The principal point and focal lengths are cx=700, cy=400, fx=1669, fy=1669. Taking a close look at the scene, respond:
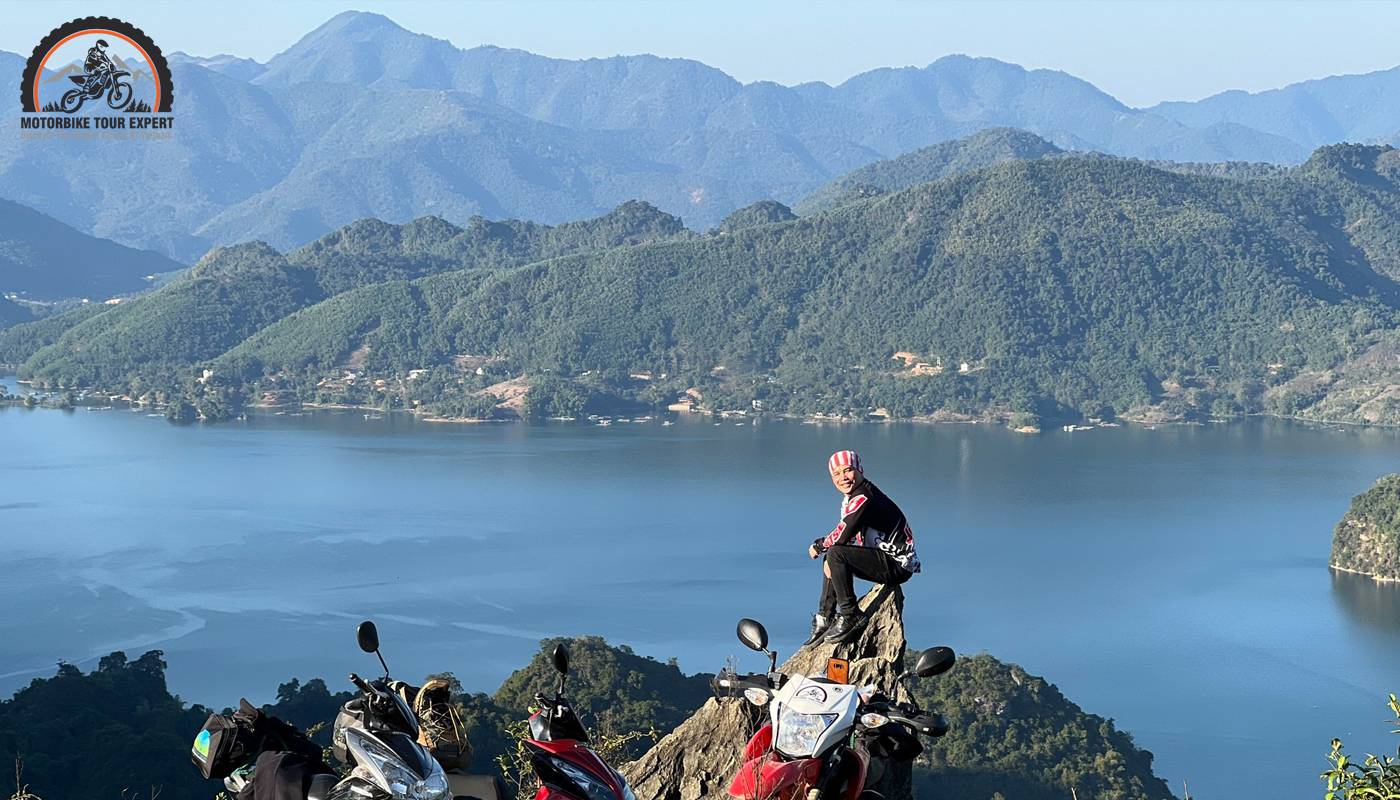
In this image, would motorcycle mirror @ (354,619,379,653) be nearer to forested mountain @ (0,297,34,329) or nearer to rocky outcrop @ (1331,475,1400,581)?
rocky outcrop @ (1331,475,1400,581)

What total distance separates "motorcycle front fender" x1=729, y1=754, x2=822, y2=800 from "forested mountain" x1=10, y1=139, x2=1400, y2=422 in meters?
106

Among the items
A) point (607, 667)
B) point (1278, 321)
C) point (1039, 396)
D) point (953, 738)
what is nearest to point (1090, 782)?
point (953, 738)

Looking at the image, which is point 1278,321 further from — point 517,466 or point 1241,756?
point 1241,756

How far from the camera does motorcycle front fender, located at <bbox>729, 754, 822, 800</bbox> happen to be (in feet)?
14.3

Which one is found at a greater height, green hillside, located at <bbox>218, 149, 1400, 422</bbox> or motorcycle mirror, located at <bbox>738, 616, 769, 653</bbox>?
green hillside, located at <bbox>218, 149, 1400, 422</bbox>

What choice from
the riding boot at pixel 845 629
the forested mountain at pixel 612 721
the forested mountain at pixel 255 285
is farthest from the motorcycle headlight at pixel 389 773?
the forested mountain at pixel 255 285

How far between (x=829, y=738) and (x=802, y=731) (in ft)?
0.24

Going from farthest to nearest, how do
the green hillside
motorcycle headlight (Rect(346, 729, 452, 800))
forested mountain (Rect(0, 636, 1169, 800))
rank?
1. the green hillside
2. forested mountain (Rect(0, 636, 1169, 800))
3. motorcycle headlight (Rect(346, 729, 452, 800))

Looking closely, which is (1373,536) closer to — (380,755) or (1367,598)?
(1367,598)

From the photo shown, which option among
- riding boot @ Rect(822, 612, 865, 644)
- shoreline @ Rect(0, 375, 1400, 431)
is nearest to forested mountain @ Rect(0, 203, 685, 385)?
shoreline @ Rect(0, 375, 1400, 431)

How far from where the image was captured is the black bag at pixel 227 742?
4.03 metres

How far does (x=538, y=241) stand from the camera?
162 metres

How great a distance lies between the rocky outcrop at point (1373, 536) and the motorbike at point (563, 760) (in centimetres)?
5804

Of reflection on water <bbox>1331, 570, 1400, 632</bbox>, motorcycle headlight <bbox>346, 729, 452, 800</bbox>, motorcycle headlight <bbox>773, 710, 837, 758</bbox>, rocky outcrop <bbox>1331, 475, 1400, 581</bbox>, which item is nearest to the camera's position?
motorcycle headlight <bbox>346, 729, 452, 800</bbox>
